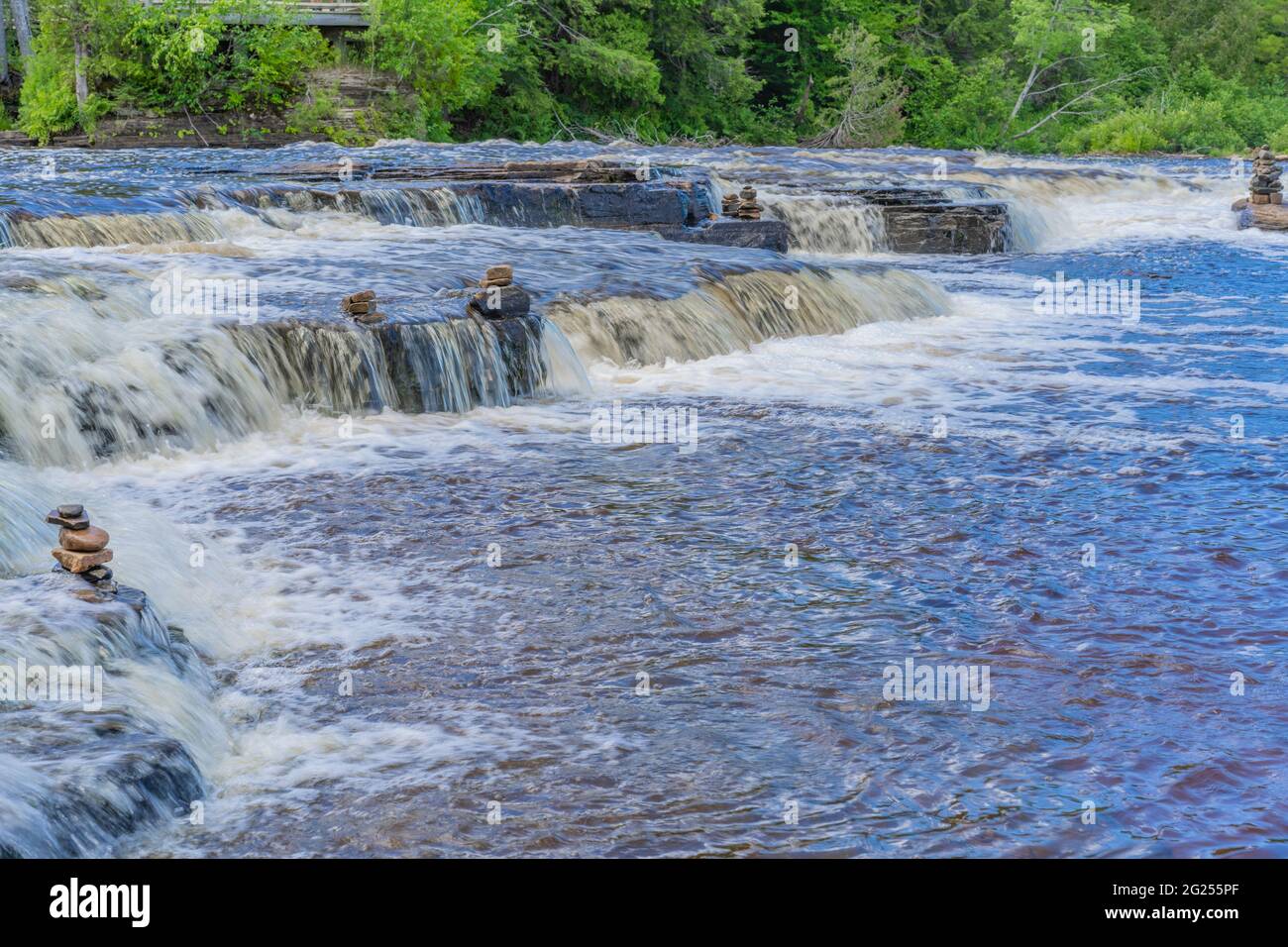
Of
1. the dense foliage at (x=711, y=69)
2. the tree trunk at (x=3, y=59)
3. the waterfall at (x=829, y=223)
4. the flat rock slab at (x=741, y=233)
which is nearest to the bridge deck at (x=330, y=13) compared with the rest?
the dense foliage at (x=711, y=69)

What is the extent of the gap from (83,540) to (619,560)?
3.00 meters

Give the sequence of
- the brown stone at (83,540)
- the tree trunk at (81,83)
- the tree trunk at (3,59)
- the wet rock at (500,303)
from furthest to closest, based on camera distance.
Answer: the tree trunk at (3,59)
the tree trunk at (81,83)
the wet rock at (500,303)
the brown stone at (83,540)

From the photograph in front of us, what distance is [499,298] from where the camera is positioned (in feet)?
43.5

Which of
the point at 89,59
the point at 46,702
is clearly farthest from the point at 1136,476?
the point at 89,59

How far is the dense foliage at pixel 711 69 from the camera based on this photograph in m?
35.7

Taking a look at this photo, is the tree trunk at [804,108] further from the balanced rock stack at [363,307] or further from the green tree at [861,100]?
the balanced rock stack at [363,307]

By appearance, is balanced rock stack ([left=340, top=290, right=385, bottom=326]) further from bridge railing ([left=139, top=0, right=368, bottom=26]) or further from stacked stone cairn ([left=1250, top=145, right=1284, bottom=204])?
bridge railing ([left=139, top=0, right=368, bottom=26])

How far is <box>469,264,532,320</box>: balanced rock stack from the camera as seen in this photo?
13.3 meters

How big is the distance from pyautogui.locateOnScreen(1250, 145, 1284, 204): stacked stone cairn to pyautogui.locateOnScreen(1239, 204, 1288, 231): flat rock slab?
320 millimetres

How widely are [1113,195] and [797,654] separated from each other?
26759 millimetres

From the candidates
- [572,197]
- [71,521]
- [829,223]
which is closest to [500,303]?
[71,521]

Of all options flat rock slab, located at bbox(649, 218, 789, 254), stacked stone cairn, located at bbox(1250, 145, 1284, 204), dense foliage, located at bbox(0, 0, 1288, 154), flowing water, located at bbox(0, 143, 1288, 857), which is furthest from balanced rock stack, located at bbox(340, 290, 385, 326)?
dense foliage, located at bbox(0, 0, 1288, 154)

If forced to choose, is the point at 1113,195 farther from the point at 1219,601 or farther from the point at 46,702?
the point at 46,702

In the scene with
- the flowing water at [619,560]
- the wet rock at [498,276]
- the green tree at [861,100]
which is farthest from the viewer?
the green tree at [861,100]
